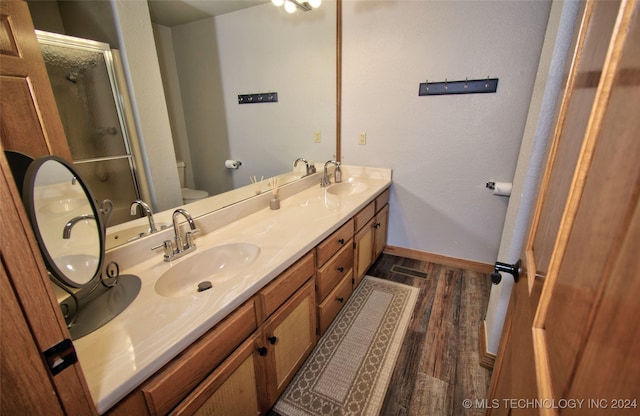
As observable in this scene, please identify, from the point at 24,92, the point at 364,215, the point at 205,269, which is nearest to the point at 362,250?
the point at 364,215

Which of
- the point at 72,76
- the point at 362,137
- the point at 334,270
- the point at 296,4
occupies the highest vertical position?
the point at 296,4

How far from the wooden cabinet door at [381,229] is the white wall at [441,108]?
0.38 feet

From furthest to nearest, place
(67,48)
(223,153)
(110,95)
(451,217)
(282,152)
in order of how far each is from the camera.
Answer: (451,217)
(282,152)
(223,153)
(110,95)
(67,48)

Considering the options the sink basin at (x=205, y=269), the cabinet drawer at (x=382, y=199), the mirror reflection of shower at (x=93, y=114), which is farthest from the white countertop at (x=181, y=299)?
the cabinet drawer at (x=382, y=199)

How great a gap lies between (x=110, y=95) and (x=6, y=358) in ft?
3.12

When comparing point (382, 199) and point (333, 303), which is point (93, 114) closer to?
point (333, 303)

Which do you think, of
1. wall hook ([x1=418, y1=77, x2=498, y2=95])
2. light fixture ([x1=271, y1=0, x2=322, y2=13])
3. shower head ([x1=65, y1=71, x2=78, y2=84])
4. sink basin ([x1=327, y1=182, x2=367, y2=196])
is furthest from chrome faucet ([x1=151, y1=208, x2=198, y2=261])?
wall hook ([x1=418, y1=77, x2=498, y2=95])

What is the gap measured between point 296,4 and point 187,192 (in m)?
1.65

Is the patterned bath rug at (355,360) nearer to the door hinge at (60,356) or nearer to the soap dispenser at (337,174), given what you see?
Result: the soap dispenser at (337,174)

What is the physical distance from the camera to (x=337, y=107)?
2.47 metres

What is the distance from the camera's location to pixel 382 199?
7.97 ft

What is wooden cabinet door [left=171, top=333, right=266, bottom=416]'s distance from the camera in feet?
2.77

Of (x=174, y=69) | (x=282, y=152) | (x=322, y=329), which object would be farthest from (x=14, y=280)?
(x=282, y=152)

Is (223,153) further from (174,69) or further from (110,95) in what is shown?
(110,95)
